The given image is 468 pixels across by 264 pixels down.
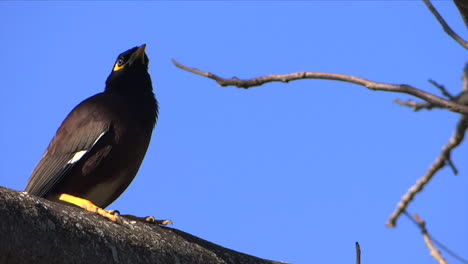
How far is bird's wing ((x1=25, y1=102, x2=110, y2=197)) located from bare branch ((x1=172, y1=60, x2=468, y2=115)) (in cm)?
288

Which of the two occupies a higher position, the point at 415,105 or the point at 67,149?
the point at 67,149

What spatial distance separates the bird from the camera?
515 cm

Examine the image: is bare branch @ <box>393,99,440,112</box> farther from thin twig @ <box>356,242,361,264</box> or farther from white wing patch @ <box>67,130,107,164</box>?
white wing patch @ <box>67,130,107,164</box>

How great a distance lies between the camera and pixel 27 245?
2.63 m

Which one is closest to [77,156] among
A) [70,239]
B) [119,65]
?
[119,65]

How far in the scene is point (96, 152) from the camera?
5203 mm

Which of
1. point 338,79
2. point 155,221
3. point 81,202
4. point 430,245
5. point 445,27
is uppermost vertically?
point 81,202

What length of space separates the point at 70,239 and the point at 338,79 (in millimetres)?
1226

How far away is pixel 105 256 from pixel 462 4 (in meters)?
1.49

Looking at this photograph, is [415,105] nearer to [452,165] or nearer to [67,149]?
[452,165]

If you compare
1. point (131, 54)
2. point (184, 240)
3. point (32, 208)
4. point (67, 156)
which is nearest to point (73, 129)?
point (67, 156)

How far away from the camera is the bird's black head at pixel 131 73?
20.1 feet

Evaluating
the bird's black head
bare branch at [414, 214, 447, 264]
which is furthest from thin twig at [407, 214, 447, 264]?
the bird's black head

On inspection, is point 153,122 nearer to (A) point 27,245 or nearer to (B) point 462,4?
(A) point 27,245
